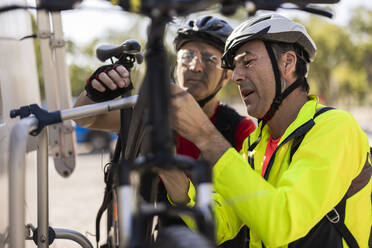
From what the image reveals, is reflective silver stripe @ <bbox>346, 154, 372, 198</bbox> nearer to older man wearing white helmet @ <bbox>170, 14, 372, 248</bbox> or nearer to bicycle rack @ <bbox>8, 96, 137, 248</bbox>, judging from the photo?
older man wearing white helmet @ <bbox>170, 14, 372, 248</bbox>

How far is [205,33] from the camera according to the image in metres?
3.53

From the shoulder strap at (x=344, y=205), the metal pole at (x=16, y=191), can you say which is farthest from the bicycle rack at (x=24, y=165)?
the shoulder strap at (x=344, y=205)

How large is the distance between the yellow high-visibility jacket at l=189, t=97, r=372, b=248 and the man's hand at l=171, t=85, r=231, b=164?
0.16 ft

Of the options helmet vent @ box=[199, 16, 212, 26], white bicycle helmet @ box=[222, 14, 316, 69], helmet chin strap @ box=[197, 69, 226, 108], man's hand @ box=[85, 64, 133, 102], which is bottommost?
helmet chin strap @ box=[197, 69, 226, 108]

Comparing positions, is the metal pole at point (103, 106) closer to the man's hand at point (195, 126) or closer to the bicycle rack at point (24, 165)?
the bicycle rack at point (24, 165)

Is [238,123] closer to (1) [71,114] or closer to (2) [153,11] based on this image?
(1) [71,114]

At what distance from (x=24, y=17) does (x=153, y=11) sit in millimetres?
2076

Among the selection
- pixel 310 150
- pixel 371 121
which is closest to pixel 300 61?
pixel 310 150

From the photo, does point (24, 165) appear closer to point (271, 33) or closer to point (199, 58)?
point (271, 33)

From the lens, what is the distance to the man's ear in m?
2.52

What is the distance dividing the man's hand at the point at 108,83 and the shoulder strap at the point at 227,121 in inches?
43.6

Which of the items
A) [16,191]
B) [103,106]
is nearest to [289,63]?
[103,106]

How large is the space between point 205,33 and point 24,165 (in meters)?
2.29

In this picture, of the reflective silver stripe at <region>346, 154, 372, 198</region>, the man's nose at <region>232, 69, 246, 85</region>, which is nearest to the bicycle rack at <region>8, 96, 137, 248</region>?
the man's nose at <region>232, 69, 246, 85</region>
